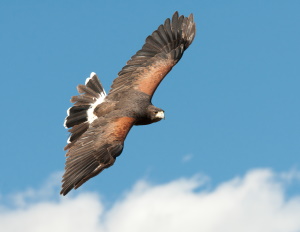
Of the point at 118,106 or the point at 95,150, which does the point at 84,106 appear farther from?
the point at 95,150

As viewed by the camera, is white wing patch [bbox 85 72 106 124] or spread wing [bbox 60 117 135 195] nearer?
spread wing [bbox 60 117 135 195]

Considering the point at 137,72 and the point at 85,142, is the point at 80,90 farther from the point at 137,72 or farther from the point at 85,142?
the point at 85,142

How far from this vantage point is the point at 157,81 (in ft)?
46.2

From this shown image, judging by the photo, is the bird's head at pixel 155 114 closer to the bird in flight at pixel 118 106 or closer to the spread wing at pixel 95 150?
the bird in flight at pixel 118 106

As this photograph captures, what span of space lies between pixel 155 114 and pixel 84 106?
1.68 meters

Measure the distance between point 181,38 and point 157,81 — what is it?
1.37 meters

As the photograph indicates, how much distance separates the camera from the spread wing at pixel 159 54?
14047 millimetres

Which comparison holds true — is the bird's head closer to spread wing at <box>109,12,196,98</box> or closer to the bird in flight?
the bird in flight

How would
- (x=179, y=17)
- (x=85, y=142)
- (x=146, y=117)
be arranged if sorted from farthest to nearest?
(x=179, y=17), (x=146, y=117), (x=85, y=142)

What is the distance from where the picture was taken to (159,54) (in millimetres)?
14703

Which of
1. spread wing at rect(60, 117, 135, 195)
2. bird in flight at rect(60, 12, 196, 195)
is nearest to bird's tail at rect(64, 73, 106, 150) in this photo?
bird in flight at rect(60, 12, 196, 195)

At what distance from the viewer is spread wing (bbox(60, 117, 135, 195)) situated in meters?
11.4

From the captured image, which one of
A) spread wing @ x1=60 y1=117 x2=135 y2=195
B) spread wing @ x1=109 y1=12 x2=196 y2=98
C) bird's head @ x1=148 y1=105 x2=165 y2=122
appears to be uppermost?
spread wing @ x1=109 y1=12 x2=196 y2=98

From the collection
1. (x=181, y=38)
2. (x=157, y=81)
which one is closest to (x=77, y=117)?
(x=157, y=81)
